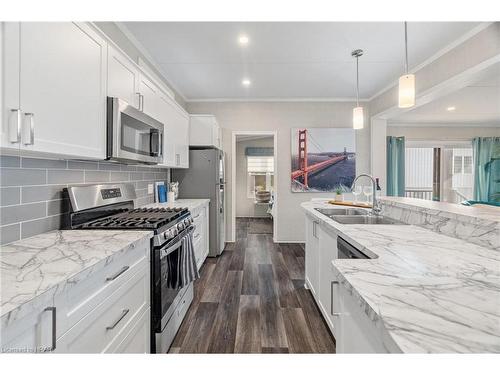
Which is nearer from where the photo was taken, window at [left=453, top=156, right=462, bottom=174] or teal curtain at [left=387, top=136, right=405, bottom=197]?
teal curtain at [left=387, top=136, right=405, bottom=197]

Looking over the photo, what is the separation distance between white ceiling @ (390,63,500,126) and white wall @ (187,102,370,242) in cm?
123

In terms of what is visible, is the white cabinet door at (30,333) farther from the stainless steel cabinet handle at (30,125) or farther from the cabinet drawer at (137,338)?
the stainless steel cabinet handle at (30,125)

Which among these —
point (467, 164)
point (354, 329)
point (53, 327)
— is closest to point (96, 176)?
point (53, 327)

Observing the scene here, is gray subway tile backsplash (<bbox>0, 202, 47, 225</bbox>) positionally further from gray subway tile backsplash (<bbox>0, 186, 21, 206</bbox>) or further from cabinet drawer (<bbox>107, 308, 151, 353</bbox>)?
cabinet drawer (<bbox>107, 308, 151, 353</bbox>)

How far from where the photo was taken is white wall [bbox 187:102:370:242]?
15.1ft

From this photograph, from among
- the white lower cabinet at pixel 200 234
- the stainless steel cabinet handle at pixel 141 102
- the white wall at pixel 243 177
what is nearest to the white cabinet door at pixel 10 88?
the stainless steel cabinet handle at pixel 141 102

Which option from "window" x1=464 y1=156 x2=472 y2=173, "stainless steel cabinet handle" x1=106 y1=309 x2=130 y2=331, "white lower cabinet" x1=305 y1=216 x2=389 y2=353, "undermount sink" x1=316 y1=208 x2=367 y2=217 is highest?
"window" x1=464 y1=156 x2=472 y2=173

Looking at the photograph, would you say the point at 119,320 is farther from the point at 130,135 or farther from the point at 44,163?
the point at 130,135

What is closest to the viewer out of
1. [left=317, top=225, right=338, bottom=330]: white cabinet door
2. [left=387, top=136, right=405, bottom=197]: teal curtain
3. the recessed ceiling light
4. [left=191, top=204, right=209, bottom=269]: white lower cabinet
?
[left=317, top=225, right=338, bottom=330]: white cabinet door

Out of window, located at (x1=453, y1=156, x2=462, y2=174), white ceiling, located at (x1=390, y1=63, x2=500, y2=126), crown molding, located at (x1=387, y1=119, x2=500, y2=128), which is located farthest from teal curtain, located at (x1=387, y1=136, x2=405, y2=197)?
window, located at (x1=453, y1=156, x2=462, y2=174)

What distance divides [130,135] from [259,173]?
5.85 metres

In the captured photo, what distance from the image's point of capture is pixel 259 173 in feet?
24.8

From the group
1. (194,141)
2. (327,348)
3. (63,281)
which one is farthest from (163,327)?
(194,141)
